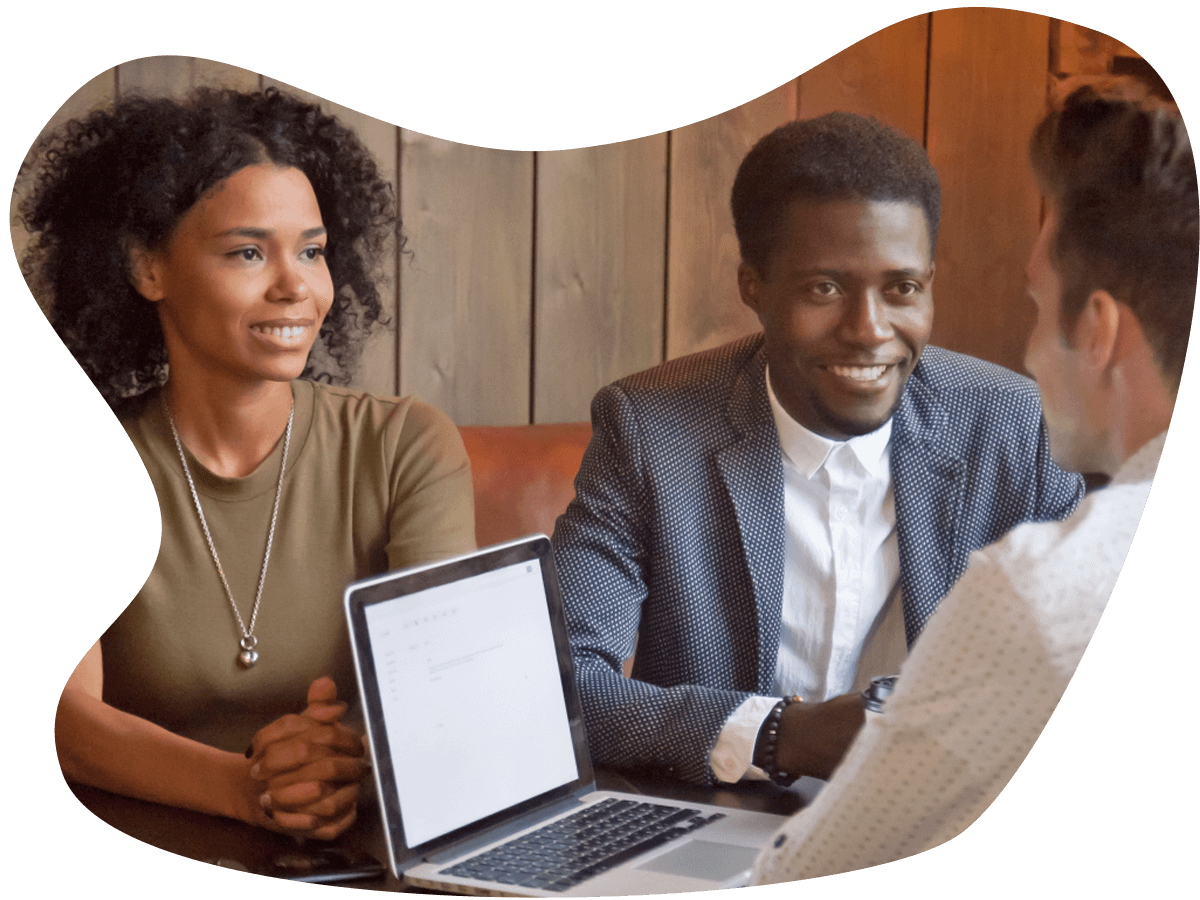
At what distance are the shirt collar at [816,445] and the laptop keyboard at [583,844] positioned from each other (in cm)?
37

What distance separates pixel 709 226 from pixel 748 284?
0.08m

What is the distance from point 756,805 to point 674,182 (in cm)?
65

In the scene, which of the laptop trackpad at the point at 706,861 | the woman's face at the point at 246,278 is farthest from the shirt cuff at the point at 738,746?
the woman's face at the point at 246,278

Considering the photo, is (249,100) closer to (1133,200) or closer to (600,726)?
(600,726)

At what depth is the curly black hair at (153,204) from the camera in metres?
1.59

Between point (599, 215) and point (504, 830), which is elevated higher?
point (599, 215)

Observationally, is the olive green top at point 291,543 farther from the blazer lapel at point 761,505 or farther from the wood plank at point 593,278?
the blazer lapel at point 761,505

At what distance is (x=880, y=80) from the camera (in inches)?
63.1

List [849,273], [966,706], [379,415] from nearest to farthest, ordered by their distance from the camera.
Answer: [966,706] → [849,273] → [379,415]

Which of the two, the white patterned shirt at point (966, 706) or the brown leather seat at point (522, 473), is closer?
the white patterned shirt at point (966, 706)

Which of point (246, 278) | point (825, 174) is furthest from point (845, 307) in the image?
point (246, 278)

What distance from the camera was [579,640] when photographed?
1589 mm

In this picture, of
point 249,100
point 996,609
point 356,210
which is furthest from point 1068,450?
point 249,100

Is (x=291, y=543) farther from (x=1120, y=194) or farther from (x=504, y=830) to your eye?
(x=1120, y=194)
